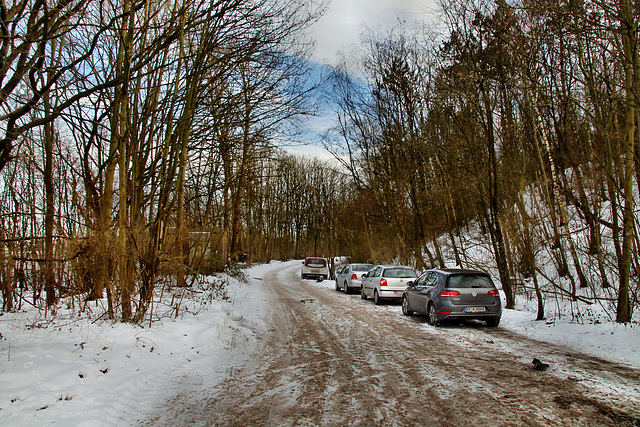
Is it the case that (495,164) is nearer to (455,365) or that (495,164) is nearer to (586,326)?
(586,326)

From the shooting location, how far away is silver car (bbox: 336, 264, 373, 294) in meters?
22.6

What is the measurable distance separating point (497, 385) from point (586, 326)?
5317 millimetres

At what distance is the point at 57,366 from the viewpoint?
559 cm

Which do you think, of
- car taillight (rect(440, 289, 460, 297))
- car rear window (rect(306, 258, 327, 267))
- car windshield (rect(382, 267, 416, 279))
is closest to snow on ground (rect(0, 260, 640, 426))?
car taillight (rect(440, 289, 460, 297))

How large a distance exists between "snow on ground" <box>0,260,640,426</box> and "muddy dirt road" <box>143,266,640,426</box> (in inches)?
19.6

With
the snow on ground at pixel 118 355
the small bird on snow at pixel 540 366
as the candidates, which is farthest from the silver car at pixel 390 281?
the small bird on snow at pixel 540 366

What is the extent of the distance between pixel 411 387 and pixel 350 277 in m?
17.2

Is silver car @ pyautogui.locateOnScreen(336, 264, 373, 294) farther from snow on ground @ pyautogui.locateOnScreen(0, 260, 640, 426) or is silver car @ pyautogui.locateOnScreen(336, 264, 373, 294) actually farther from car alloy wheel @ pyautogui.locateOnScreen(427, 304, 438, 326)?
snow on ground @ pyautogui.locateOnScreen(0, 260, 640, 426)

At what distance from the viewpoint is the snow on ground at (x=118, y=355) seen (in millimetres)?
4703

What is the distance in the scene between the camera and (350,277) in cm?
2277

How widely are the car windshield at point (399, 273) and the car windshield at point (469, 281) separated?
6.07 m

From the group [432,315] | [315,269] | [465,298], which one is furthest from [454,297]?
[315,269]

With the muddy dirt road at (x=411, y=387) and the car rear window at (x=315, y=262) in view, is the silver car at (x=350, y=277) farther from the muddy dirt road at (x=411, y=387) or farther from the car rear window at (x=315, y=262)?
the muddy dirt road at (x=411, y=387)

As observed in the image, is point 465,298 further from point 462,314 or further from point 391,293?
point 391,293
